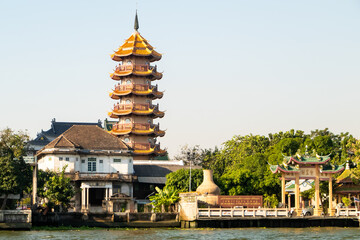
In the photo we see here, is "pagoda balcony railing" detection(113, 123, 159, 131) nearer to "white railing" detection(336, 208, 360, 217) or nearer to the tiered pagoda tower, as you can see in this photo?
the tiered pagoda tower

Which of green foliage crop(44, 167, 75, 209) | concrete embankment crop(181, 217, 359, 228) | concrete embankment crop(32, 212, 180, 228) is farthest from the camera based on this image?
green foliage crop(44, 167, 75, 209)

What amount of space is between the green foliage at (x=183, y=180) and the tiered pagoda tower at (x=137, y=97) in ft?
42.8

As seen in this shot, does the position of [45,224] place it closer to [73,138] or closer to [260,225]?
[260,225]

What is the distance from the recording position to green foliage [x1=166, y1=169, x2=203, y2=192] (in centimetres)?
7756

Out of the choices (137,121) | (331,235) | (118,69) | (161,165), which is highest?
(118,69)

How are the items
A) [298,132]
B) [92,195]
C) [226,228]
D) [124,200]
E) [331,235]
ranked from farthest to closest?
[298,132] → [92,195] → [124,200] → [226,228] → [331,235]

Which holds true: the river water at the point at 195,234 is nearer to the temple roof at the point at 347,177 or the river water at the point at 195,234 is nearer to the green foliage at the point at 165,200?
the green foliage at the point at 165,200

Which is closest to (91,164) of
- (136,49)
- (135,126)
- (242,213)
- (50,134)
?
(135,126)

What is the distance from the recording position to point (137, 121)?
306 feet

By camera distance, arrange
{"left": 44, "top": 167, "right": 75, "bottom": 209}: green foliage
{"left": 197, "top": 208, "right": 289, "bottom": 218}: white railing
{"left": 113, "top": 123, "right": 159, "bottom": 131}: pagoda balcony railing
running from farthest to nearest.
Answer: {"left": 113, "top": 123, "right": 159, "bottom": 131}: pagoda balcony railing, {"left": 44, "top": 167, "right": 75, "bottom": 209}: green foliage, {"left": 197, "top": 208, "right": 289, "bottom": 218}: white railing

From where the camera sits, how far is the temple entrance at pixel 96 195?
81.1 meters

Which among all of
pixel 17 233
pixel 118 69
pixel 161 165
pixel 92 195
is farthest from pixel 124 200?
pixel 118 69

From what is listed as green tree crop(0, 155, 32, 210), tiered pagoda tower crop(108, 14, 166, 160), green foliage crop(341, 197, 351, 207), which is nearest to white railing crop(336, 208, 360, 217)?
green foliage crop(341, 197, 351, 207)

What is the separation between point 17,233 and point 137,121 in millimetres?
40517
